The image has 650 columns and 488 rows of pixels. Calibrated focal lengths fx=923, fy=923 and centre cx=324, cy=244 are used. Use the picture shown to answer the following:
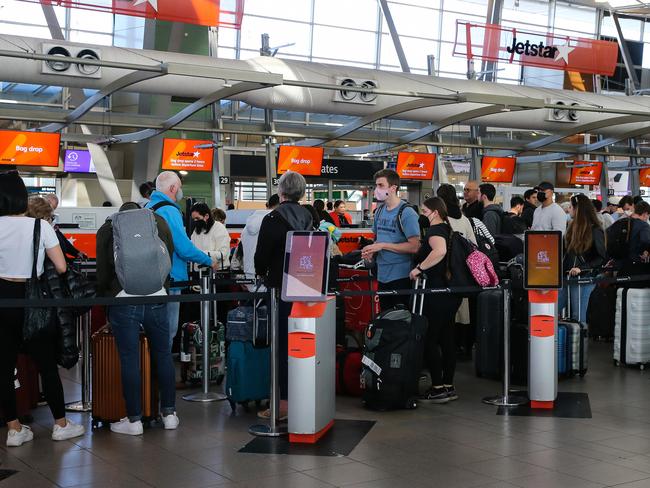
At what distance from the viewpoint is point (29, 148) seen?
16.0m

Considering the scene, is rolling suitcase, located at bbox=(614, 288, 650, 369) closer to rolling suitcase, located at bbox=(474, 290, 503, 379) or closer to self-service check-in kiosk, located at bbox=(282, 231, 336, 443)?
rolling suitcase, located at bbox=(474, 290, 503, 379)

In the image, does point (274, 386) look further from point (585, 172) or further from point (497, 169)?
point (585, 172)

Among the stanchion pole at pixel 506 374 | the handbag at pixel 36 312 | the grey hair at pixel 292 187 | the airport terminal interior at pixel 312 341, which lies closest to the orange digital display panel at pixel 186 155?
the airport terminal interior at pixel 312 341

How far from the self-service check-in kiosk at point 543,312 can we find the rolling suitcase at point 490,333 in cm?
90

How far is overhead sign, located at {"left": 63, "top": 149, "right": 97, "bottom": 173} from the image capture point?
62.1 ft

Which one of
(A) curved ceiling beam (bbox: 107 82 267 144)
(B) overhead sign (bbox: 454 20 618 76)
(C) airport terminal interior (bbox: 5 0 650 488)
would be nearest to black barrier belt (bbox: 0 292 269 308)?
(C) airport terminal interior (bbox: 5 0 650 488)

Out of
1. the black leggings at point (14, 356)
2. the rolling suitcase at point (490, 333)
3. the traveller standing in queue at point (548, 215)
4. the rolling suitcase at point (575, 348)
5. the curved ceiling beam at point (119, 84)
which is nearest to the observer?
the black leggings at point (14, 356)

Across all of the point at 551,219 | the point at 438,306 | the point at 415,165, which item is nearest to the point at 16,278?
the point at 438,306

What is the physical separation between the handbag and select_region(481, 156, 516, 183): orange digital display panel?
694 inches

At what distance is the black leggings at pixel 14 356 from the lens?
5293 mm

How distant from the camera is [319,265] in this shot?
5.54 metres

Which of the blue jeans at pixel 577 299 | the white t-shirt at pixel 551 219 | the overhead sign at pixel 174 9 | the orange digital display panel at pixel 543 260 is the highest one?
the overhead sign at pixel 174 9

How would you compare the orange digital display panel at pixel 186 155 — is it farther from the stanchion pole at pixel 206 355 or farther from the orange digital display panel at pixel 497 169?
the stanchion pole at pixel 206 355

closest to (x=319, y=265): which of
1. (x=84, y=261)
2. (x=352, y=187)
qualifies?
(x=84, y=261)
